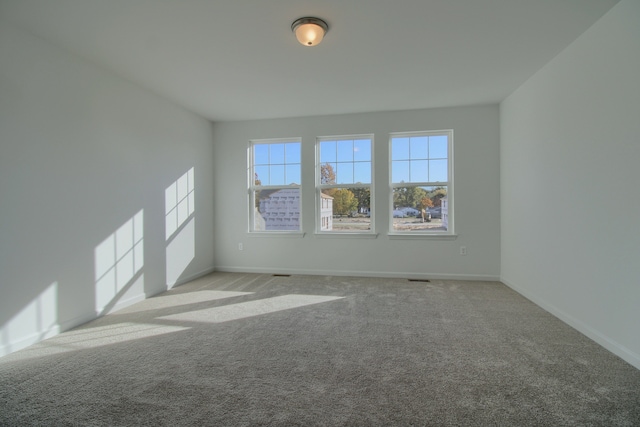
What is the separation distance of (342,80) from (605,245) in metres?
2.87

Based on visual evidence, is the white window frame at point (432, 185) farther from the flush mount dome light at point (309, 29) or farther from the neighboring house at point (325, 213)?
the flush mount dome light at point (309, 29)

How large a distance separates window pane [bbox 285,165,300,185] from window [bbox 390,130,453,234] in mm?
1559

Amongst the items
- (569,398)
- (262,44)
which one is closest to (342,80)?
(262,44)

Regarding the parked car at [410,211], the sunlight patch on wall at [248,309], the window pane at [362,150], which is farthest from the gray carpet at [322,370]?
the window pane at [362,150]

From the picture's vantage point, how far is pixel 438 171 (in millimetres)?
4406

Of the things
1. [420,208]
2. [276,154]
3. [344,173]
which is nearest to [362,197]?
[344,173]

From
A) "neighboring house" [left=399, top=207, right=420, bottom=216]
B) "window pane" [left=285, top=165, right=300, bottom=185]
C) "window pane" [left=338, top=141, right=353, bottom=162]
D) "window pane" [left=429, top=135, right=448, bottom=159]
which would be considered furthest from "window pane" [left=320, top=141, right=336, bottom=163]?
"window pane" [left=429, top=135, right=448, bottom=159]

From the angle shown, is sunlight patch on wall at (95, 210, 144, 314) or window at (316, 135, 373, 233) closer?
sunlight patch on wall at (95, 210, 144, 314)

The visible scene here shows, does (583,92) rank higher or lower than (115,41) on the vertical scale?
lower

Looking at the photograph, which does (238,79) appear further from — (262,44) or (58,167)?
(58,167)

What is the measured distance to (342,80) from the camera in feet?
10.8

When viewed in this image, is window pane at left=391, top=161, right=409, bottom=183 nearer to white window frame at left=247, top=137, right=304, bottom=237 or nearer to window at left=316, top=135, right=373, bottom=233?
window at left=316, top=135, right=373, bottom=233

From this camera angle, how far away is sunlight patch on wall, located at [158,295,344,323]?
2871mm

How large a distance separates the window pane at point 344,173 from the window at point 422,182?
67cm
